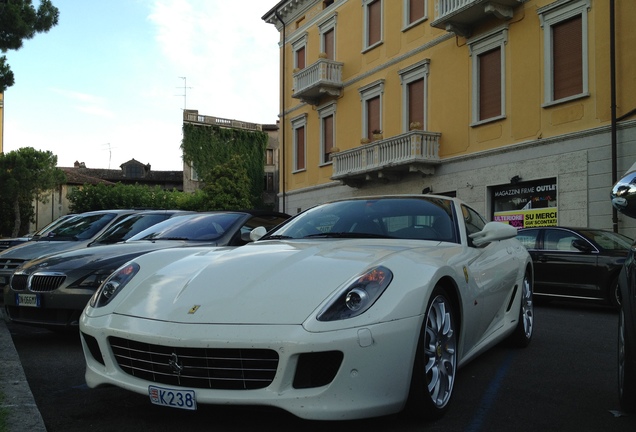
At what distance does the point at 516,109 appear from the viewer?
17.9m

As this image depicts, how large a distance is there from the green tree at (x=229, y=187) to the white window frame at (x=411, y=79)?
78.2 feet

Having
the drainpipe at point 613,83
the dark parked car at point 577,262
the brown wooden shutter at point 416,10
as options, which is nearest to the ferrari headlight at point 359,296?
the dark parked car at point 577,262

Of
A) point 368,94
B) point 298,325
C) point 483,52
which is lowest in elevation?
point 298,325

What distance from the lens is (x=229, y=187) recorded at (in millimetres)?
46125

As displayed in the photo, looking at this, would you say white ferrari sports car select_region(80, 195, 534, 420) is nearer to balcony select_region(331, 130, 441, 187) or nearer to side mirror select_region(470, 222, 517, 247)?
side mirror select_region(470, 222, 517, 247)

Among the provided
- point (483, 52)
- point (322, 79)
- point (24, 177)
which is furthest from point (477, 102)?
point (24, 177)

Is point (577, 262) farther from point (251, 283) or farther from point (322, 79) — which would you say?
point (322, 79)

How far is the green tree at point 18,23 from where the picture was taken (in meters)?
17.7

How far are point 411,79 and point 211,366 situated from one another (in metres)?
20.4

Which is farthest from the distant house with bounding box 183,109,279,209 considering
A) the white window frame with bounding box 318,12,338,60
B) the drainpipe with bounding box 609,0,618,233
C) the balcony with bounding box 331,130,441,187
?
the drainpipe with bounding box 609,0,618,233

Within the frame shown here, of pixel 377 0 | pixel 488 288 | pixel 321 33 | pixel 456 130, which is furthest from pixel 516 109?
pixel 488 288

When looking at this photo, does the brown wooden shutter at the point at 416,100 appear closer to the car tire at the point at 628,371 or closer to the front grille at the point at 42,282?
the front grille at the point at 42,282

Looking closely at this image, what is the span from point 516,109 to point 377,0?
29.5 ft

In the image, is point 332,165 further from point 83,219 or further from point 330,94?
point 83,219
